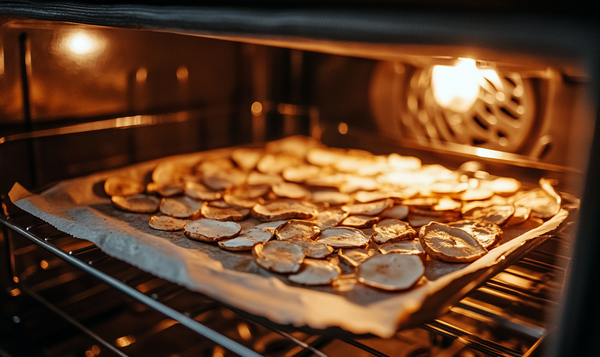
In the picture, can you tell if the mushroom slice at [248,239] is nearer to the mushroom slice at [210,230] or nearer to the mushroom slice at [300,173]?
the mushroom slice at [210,230]

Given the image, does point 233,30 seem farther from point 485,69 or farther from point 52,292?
point 52,292

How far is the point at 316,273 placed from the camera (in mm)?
875

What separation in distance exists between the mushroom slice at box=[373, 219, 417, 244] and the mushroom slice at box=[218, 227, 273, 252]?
0.24 meters

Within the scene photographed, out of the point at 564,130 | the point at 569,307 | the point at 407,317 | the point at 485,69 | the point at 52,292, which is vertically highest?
the point at 485,69

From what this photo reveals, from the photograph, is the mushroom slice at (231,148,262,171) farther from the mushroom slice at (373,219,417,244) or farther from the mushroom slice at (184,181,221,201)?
the mushroom slice at (373,219,417,244)

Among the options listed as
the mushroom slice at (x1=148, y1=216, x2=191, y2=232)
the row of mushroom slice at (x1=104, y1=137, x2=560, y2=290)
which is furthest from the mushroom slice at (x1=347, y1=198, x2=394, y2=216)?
the mushroom slice at (x1=148, y1=216, x2=191, y2=232)

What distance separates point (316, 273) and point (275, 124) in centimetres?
127

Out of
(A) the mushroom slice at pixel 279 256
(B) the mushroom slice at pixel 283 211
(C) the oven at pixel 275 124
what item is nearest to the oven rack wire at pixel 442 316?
(C) the oven at pixel 275 124

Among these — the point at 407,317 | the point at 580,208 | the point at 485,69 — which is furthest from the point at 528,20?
the point at 485,69

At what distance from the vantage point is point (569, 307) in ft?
1.63

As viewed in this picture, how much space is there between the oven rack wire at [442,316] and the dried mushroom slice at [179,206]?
168mm

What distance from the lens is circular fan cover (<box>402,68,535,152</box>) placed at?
144 centimetres

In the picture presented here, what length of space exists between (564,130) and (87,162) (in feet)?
4.77

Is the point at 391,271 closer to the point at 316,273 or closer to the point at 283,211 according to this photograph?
the point at 316,273
